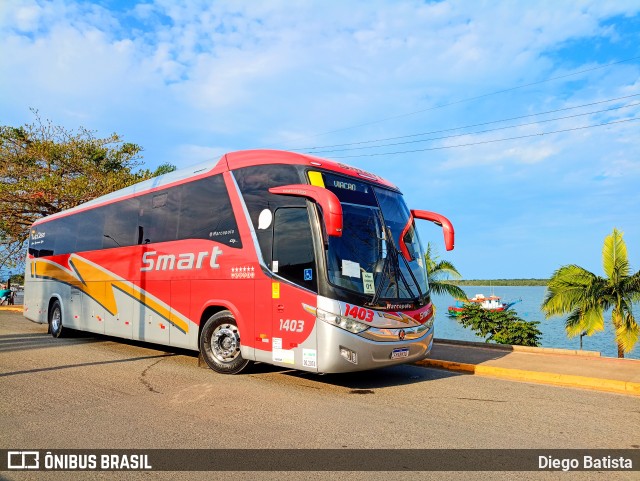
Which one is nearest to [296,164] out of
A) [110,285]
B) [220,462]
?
[220,462]

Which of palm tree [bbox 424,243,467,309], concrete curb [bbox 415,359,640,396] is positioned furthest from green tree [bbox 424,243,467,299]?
concrete curb [bbox 415,359,640,396]

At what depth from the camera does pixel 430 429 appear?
5441 millimetres

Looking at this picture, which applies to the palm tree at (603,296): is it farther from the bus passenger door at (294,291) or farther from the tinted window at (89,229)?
the tinted window at (89,229)

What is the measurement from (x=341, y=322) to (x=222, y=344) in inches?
111

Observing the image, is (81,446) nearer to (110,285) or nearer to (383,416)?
(383,416)

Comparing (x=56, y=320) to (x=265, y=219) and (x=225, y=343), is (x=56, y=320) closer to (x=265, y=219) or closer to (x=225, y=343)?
(x=225, y=343)

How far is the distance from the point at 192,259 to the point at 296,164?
3.05 m

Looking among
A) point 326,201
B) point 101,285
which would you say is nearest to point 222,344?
point 326,201

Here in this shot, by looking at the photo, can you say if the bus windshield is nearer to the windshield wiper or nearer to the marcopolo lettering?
the windshield wiper

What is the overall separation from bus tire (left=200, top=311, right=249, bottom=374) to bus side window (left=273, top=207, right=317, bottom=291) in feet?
5.23

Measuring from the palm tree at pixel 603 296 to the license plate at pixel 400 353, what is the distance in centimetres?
1158

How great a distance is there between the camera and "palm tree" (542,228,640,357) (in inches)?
641

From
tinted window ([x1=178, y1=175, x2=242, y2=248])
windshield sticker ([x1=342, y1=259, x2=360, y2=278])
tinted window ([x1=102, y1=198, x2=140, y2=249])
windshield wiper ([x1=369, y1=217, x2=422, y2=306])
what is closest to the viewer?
windshield sticker ([x1=342, y1=259, x2=360, y2=278])

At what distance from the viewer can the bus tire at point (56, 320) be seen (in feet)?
46.5
